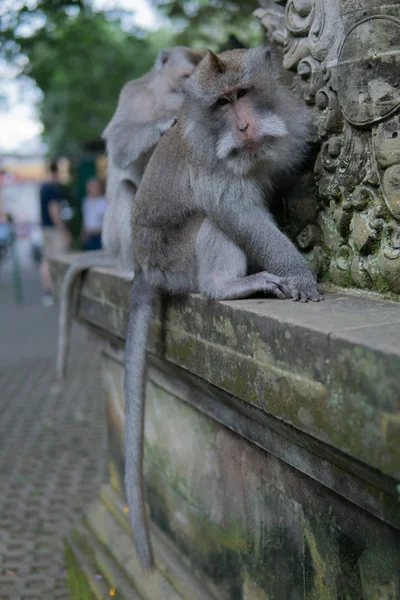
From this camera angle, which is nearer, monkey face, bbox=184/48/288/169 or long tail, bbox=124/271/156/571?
monkey face, bbox=184/48/288/169

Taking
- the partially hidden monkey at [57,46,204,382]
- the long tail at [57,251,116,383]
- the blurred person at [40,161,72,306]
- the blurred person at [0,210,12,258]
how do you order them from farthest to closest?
1. the blurred person at [0,210,12,258]
2. the blurred person at [40,161,72,306]
3. the long tail at [57,251,116,383]
4. the partially hidden monkey at [57,46,204,382]

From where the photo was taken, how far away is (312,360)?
170 cm

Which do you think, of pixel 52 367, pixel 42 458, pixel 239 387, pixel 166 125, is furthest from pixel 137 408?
pixel 52 367

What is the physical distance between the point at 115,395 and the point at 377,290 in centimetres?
193

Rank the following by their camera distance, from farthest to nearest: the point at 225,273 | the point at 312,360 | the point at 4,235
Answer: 1. the point at 4,235
2. the point at 225,273
3. the point at 312,360

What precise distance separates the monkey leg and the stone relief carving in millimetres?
229

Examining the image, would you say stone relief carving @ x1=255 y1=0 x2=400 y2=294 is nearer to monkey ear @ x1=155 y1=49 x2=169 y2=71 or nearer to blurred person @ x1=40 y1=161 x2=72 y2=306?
monkey ear @ x1=155 y1=49 x2=169 y2=71

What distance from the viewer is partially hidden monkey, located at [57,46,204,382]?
351 centimetres

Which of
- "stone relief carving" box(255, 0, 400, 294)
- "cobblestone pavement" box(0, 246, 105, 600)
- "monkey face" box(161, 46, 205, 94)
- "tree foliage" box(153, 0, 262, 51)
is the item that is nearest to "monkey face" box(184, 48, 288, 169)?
"stone relief carving" box(255, 0, 400, 294)

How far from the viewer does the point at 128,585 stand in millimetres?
2955

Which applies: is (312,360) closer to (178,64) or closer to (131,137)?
(131,137)

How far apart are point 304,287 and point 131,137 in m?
1.63

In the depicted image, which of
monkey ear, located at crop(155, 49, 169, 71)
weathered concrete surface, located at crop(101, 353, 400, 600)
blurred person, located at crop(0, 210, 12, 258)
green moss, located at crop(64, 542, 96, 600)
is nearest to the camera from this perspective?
weathered concrete surface, located at crop(101, 353, 400, 600)

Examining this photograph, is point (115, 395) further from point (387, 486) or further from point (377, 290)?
point (387, 486)
